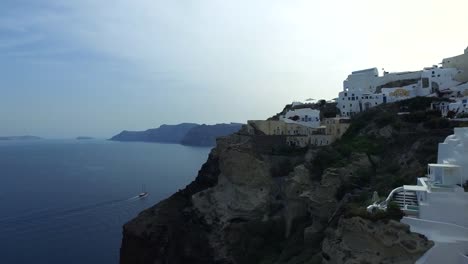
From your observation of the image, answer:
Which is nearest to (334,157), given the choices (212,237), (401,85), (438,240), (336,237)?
(212,237)

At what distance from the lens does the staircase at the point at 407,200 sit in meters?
15.4

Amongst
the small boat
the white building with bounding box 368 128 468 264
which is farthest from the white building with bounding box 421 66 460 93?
the small boat

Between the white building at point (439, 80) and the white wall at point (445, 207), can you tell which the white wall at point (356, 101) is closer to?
the white building at point (439, 80)

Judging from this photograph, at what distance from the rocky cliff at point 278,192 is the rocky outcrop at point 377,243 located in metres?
4.73

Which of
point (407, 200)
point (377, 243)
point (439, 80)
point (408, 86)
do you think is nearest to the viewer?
point (377, 243)

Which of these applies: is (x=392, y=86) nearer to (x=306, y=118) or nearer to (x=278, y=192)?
(x=306, y=118)

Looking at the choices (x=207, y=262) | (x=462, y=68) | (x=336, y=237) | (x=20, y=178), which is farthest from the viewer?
(x=20, y=178)

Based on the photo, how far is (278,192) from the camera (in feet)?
113

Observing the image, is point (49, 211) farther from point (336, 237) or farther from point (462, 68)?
point (462, 68)

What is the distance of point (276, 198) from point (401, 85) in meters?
24.5

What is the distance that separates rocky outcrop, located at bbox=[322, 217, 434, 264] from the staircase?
1.25 m

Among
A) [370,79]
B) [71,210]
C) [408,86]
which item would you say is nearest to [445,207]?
[408,86]

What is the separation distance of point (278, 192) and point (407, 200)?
18.6 metres

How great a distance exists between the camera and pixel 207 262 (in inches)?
1271
